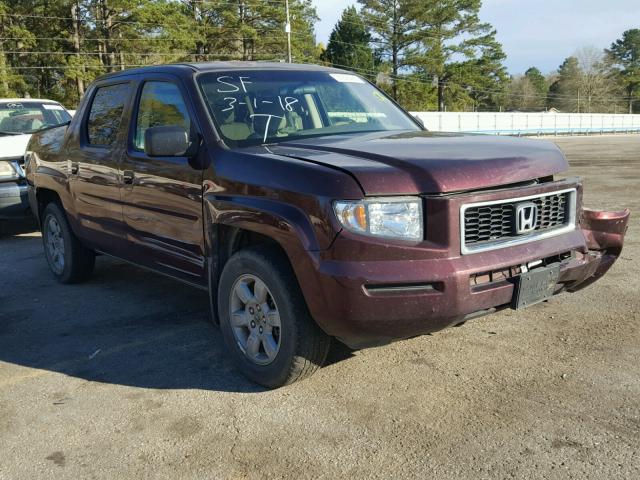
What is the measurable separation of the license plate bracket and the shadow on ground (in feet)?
4.13

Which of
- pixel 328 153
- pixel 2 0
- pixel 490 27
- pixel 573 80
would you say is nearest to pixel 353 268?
pixel 328 153

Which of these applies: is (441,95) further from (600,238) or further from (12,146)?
(600,238)

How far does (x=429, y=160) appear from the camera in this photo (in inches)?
125

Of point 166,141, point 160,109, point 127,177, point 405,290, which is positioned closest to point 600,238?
point 405,290

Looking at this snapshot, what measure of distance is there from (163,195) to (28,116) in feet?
20.6

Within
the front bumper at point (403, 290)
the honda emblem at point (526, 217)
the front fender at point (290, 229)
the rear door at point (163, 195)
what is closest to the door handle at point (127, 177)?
the rear door at point (163, 195)

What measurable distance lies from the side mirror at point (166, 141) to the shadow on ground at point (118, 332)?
4.33 feet

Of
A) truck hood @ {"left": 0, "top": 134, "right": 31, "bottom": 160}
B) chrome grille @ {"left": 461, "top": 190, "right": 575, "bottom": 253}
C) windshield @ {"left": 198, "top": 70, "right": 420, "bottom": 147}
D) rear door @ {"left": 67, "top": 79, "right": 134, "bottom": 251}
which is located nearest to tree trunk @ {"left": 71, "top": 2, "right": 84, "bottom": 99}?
truck hood @ {"left": 0, "top": 134, "right": 31, "bottom": 160}

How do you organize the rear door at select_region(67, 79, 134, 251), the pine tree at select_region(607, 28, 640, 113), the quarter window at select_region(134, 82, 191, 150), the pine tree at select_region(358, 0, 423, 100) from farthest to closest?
the pine tree at select_region(607, 28, 640, 113), the pine tree at select_region(358, 0, 423, 100), the rear door at select_region(67, 79, 134, 251), the quarter window at select_region(134, 82, 191, 150)

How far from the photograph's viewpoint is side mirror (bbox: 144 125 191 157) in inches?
146

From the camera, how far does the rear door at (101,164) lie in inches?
189

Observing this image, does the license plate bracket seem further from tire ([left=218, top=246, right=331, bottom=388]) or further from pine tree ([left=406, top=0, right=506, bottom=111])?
pine tree ([left=406, top=0, right=506, bottom=111])

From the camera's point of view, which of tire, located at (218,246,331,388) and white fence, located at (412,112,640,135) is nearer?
tire, located at (218,246,331,388)

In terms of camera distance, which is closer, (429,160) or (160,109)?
(429,160)
